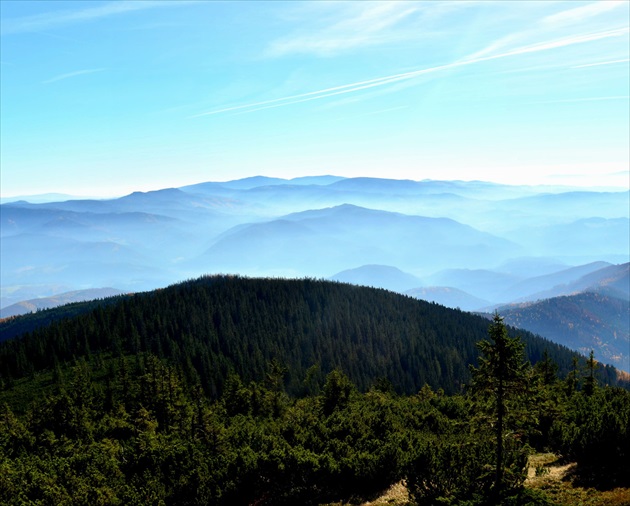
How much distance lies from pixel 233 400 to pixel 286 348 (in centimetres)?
8734

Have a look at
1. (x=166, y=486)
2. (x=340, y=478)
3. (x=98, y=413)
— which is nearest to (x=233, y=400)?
(x=98, y=413)

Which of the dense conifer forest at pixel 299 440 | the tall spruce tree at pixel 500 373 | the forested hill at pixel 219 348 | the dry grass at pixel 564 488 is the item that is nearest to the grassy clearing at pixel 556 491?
the dry grass at pixel 564 488

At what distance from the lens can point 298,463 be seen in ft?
146

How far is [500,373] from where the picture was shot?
30656 mm

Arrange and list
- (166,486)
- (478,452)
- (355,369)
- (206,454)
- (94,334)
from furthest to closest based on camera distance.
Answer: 1. (355,369)
2. (94,334)
3. (206,454)
4. (166,486)
5. (478,452)

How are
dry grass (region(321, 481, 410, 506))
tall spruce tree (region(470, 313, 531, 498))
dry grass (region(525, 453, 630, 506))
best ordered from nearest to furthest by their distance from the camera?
1. tall spruce tree (region(470, 313, 531, 498))
2. dry grass (region(525, 453, 630, 506))
3. dry grass (region(321, 481, 410, 506))

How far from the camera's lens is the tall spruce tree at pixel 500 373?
30438 millimetres

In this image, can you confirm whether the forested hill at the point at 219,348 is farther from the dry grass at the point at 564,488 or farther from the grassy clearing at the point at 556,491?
the dry grass at the point at 564,488

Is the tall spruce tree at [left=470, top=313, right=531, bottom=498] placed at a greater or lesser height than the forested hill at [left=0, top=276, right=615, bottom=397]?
greater

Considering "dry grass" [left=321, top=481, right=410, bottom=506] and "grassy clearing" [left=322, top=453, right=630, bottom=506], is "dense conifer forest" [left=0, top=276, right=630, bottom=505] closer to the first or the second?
"dry grass" [left=321, top=481, right=410, bottom=506]

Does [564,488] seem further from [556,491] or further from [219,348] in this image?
[219,348]

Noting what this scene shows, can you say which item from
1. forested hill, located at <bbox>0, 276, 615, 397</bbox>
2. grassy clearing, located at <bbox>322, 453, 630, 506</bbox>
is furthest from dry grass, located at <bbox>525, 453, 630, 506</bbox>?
forested hill, located at <bbox>0, 276, 615, 397</bbox>

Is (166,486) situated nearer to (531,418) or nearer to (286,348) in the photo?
(531,418)

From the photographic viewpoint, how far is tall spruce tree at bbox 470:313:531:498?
99.9 ft
